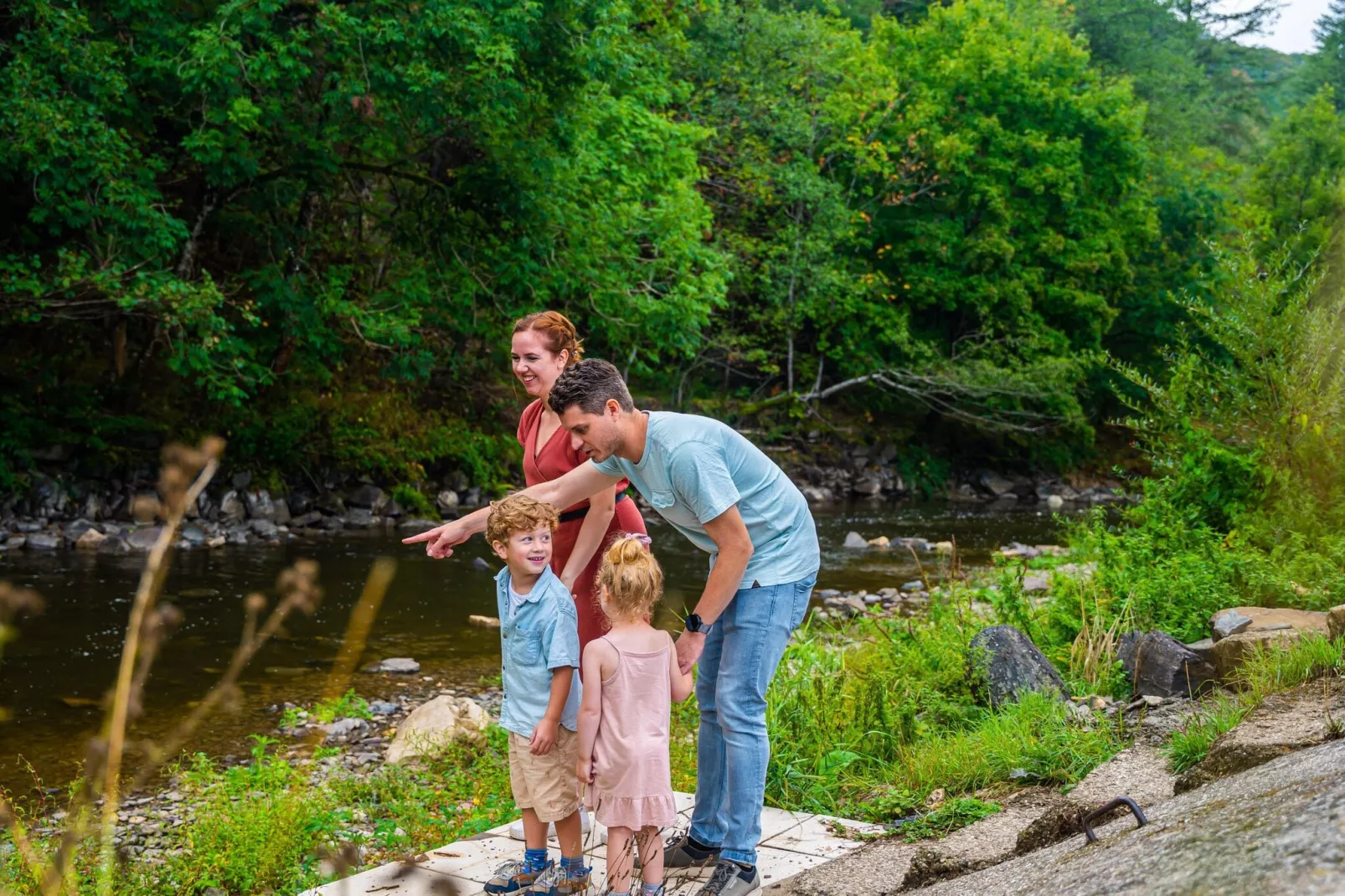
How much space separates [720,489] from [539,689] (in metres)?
0.85

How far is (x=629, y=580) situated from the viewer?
3.61m

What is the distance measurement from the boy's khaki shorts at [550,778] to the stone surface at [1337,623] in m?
3.50

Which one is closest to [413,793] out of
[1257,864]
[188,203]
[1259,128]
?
[1257,864]

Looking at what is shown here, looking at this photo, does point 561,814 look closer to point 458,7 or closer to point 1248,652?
Result: point 1248,652

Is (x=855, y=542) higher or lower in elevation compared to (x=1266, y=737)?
lower

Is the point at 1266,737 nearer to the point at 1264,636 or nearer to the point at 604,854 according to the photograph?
the point at 1264,636

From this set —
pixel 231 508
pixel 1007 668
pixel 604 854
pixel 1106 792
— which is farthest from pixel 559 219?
pixel 1106 792

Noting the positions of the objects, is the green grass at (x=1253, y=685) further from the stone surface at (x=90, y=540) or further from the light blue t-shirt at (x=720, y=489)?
the stone surface at (x=90, y=540)

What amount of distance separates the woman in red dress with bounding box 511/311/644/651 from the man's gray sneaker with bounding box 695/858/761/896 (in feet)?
2.90

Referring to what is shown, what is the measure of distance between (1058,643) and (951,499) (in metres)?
18.1

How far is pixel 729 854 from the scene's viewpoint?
387cm

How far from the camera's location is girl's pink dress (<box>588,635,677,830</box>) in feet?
11.9

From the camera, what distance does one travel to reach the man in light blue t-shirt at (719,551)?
3.65 metres

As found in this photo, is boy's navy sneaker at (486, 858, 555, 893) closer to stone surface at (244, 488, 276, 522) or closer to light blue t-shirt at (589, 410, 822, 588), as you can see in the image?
light blue t-shirt at (589, 410, 822, 588)
